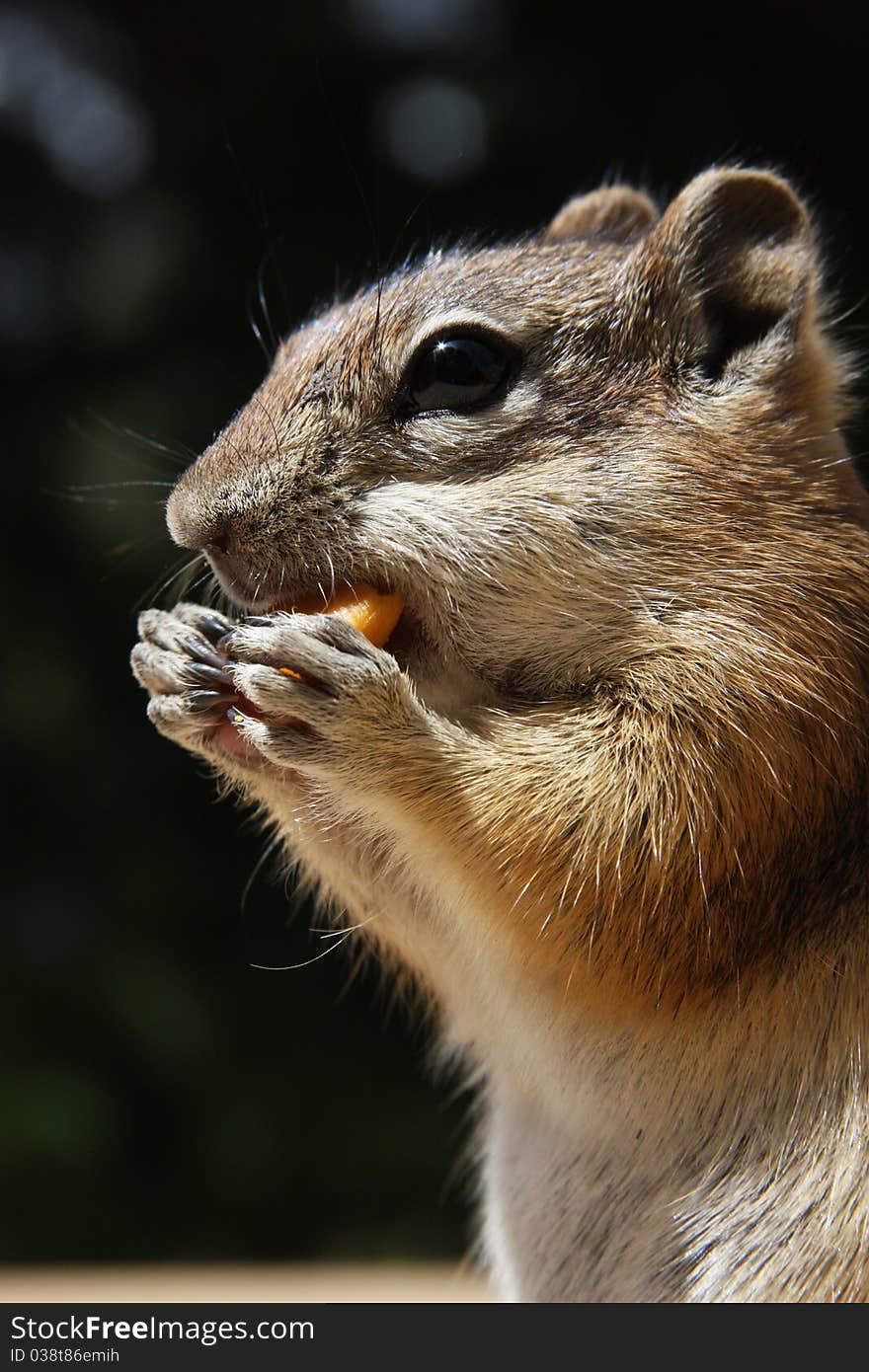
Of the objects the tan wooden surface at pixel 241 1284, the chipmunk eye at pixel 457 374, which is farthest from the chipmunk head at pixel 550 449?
the tan wooden surface at pixel 241 1284

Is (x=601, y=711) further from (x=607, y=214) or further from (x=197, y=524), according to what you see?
(x=607, y=214)

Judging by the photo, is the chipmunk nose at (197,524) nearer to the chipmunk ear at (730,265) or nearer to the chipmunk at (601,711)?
the chipmunk at (601,711)

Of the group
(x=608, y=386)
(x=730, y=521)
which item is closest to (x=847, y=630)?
(x=730, y=521)

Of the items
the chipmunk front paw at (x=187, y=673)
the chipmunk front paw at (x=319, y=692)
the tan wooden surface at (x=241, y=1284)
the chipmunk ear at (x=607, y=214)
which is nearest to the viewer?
the chipmunk front paw at (x=319, y=692)

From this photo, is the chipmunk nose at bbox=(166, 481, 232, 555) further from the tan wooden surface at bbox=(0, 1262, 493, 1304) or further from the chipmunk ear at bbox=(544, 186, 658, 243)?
the tan wooden surface at bbox=(0, 1262, 493, 1304)

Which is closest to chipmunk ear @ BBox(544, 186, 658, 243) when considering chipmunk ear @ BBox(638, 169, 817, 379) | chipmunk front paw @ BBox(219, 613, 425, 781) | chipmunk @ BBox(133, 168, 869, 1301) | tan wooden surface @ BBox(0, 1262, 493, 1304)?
chipmunk ear @ BBox(638, 169, 817, 379)

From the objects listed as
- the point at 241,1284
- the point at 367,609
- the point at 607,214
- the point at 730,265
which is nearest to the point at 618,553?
the point at 367,609
